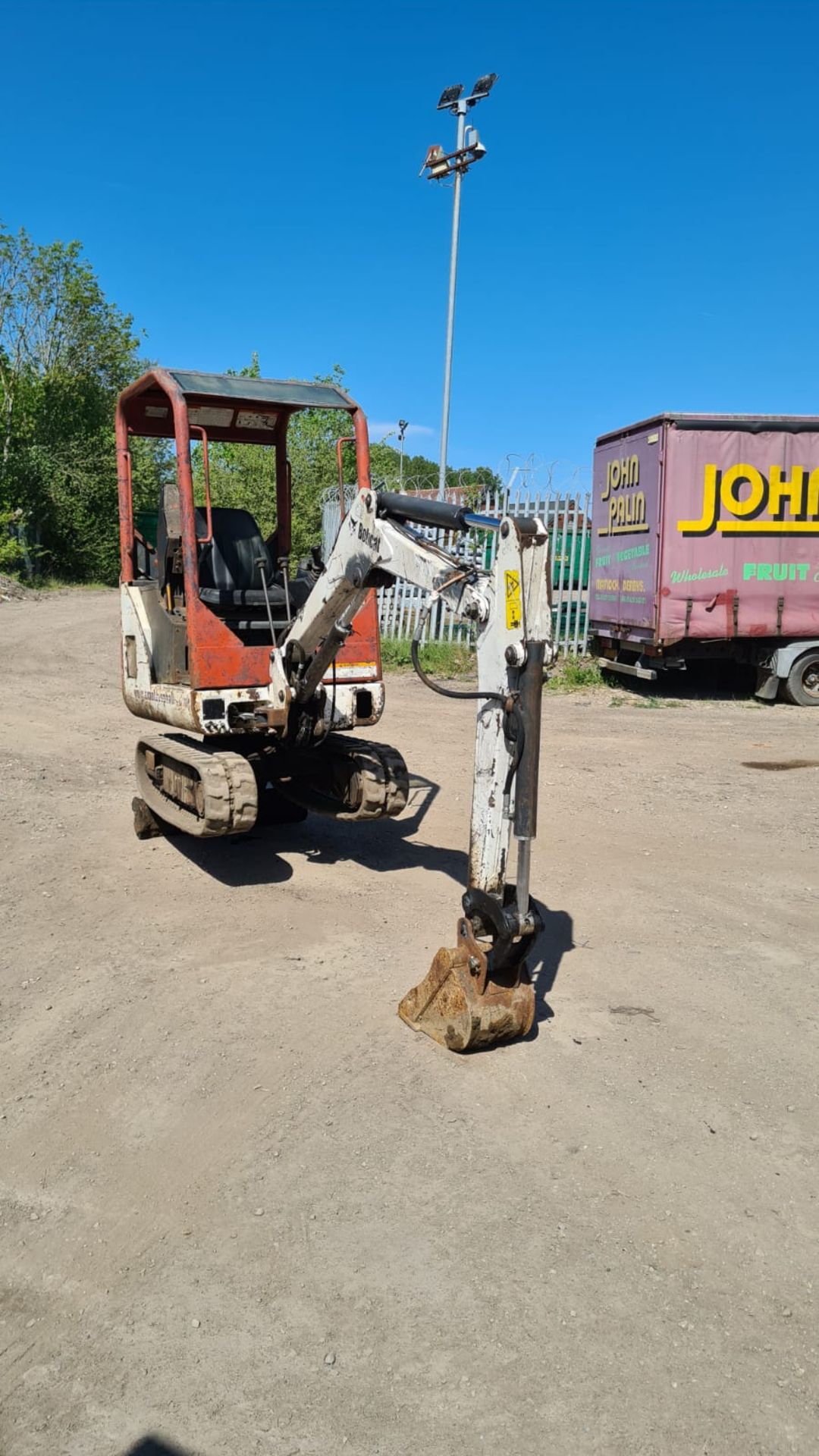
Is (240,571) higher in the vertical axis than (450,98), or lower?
lower

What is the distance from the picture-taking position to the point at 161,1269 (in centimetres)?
328

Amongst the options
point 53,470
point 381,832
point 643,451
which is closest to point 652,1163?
point 381,832

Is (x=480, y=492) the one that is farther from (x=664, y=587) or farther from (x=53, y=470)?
(x=53, y=470)

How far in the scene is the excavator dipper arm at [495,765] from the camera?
416 centimetres

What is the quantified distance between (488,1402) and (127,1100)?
2.01m

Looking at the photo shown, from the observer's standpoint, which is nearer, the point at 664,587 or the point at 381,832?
the point at 381,832

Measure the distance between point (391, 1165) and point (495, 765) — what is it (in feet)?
5.05

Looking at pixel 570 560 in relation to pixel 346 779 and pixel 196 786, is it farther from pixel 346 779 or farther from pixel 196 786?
pixel 196 786

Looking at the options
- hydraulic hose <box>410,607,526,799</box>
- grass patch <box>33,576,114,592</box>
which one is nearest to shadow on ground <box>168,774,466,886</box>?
hydraulic hose <box>410,607,526,799</box>

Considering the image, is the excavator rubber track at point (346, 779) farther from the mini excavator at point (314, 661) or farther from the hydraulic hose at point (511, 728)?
the hydraulic hose at point (511, 728)

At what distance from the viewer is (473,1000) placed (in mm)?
4379

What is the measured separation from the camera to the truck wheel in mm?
13922

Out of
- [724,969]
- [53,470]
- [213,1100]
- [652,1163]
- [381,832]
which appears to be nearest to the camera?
[652,1163]

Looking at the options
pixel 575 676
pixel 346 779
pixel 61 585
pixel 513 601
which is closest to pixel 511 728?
pixel 513 601
